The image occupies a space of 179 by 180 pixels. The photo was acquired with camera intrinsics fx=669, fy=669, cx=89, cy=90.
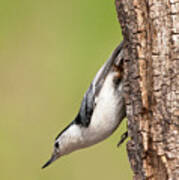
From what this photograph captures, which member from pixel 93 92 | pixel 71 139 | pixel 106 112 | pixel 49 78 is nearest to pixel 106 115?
pixel 106 112

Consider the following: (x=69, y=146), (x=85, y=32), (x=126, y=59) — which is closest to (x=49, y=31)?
(x=85, y=32)

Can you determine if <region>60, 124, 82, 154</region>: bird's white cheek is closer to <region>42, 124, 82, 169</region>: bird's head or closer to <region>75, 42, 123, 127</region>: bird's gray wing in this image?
<region>42, 124, 82, 169</region>: bird's head

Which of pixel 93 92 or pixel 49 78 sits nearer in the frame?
pixel 93 92

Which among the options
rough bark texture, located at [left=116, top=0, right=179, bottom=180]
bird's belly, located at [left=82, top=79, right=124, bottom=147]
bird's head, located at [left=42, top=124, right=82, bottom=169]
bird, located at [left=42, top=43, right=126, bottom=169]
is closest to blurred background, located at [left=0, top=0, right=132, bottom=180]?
bird's head, located at [left=42, top=124, right=82, bottom=169]

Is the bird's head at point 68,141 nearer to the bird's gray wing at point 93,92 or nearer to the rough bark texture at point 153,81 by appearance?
the bird's gray wing at point 93,92

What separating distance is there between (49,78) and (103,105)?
9.83 feet

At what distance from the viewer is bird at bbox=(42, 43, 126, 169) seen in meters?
3.73

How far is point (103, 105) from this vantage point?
12.7ft

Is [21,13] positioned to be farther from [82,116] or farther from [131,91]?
[131,91]

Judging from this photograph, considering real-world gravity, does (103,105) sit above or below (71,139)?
above

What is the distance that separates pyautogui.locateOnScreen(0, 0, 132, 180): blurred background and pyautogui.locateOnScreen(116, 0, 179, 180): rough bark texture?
2.77 meters

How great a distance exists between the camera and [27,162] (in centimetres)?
650

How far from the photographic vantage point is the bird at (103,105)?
147 inches

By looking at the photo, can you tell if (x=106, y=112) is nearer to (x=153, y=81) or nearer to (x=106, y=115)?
(x=106, y=115)
